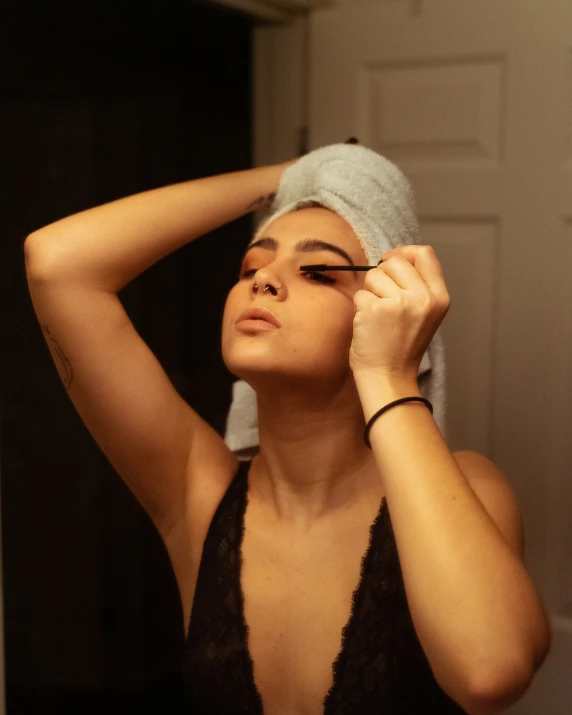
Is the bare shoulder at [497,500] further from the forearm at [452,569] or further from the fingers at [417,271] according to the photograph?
the fingers at [417,271]

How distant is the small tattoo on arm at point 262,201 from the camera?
1181 mm

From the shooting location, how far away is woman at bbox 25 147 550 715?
0.85 metres

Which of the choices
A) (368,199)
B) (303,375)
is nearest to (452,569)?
(303,375)

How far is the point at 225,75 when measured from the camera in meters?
1.67

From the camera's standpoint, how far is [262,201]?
119 centimetres

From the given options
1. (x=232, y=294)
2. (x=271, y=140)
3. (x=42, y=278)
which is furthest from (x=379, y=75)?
(x=42, y=278)

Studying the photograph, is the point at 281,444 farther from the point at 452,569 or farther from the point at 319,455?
the point at 452,569

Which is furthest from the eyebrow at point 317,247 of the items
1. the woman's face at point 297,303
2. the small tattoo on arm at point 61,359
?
the small tattoo on arm at point 61,359

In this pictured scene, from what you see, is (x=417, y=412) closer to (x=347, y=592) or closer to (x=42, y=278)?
(x=347, y=592)

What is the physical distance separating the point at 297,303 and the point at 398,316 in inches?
7.1

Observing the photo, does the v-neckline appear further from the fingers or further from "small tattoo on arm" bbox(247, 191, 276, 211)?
"small tattoo on arm" bbox(247, 191, 276, 211)

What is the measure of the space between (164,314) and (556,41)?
87 cm

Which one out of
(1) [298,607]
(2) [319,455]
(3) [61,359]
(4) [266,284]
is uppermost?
(4) [266,284]

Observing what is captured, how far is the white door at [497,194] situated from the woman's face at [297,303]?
55 cm
